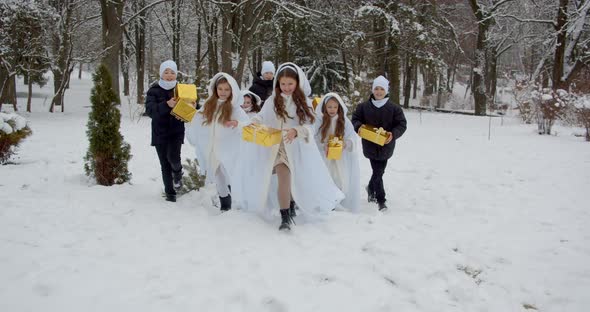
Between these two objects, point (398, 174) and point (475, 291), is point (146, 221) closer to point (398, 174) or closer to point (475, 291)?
point (475, 291)

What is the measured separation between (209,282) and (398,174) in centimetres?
540

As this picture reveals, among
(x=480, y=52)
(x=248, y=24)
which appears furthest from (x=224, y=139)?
(x=480, y=52)

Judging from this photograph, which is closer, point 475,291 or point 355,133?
point 475,291

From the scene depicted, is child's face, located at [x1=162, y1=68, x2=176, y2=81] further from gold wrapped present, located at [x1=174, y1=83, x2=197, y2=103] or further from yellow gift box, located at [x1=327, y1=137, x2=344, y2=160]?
yellow gift box, located at [x1=327, y1=137, x2=344, y2=160]

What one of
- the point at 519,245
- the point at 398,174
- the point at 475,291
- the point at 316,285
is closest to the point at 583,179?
the point at 398,174

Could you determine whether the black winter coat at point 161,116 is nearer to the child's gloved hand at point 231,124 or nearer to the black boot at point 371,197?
the child's gloved hand at point 231,124

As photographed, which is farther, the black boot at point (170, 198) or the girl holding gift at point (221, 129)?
the black boot at point (170, 198)

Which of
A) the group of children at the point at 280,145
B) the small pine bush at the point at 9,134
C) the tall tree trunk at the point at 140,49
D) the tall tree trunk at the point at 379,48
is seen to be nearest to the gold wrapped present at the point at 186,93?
the group of children at the point at 280,145

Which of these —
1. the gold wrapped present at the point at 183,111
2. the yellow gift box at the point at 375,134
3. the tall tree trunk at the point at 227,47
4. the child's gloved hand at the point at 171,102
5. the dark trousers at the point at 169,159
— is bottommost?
the dark trousers at the point at 169,159

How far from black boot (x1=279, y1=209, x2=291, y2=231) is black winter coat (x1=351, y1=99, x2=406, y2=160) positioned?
5.57ft

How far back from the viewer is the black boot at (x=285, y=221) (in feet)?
13.7

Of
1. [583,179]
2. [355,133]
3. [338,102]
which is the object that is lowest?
[583,179]

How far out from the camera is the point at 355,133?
510cm

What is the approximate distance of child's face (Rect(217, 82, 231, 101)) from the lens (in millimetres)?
4645
